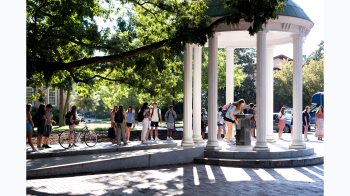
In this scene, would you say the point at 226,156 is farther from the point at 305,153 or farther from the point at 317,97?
the point at 317,97

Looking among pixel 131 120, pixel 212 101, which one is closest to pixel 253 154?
pixel 212 101

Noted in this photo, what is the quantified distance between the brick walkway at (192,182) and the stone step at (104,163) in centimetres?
57

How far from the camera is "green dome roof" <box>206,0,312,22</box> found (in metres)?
14.6

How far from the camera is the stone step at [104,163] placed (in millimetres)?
11768

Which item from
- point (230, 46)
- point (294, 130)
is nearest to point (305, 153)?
point (294, 130)

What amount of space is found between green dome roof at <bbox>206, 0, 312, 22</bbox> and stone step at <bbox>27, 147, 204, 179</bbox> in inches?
196

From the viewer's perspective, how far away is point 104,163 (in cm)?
1272

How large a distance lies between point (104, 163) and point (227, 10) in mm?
6917

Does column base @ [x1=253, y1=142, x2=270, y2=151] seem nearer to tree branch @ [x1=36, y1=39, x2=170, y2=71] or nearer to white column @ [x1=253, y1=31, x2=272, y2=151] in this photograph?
white column @ [x1=253, y1=31, x2=272, y2=151]

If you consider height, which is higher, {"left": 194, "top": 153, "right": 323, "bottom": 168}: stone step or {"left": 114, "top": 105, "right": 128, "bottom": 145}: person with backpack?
{"left": 114, "top": 105, "right": 128, "bottom": 145}: person with backpack

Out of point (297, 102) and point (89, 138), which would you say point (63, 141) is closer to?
point (89, 138)

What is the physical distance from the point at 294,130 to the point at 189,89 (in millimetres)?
4390

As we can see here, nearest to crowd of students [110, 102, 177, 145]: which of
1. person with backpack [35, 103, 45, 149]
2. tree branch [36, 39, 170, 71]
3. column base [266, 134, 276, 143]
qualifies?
person with backpack [35, 103, 45, 149]

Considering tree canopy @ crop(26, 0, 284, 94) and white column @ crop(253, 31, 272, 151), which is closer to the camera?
tree canopy @ crop(26, 0, 284, 94)
